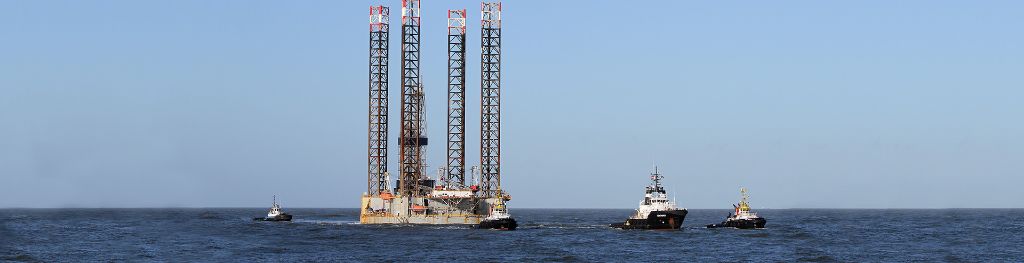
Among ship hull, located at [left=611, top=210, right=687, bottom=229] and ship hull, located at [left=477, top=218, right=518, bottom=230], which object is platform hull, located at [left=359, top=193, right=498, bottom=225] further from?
ship hull, located at [left=611, top=210, right=687, bottom=229]

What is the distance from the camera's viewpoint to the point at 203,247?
9444cm

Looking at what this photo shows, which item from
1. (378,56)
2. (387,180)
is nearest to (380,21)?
(378,56)

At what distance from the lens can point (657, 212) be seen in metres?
115

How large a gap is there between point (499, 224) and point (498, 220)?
0.53 meters

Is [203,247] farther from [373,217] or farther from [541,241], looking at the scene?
[373,217]

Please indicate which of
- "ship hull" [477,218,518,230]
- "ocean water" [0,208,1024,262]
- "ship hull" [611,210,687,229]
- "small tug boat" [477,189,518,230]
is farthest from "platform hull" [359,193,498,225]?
"ship hull" [611,210,687,229]

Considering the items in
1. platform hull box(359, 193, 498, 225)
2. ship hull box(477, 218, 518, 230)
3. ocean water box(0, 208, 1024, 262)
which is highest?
platform hull box(359, 193, 498, 225)

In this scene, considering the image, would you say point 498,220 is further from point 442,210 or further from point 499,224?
point 442,210

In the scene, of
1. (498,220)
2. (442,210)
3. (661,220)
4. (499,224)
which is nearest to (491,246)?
(499,224)

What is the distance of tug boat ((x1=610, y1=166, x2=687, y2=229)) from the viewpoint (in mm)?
113375

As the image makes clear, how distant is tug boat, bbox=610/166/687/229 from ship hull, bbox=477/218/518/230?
1225 centimetres

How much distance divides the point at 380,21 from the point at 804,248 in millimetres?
53133

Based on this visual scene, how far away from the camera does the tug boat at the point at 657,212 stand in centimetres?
11338

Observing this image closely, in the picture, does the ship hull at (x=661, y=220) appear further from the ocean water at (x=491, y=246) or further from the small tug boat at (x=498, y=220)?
the small tug boat at (x=498, y=220)
